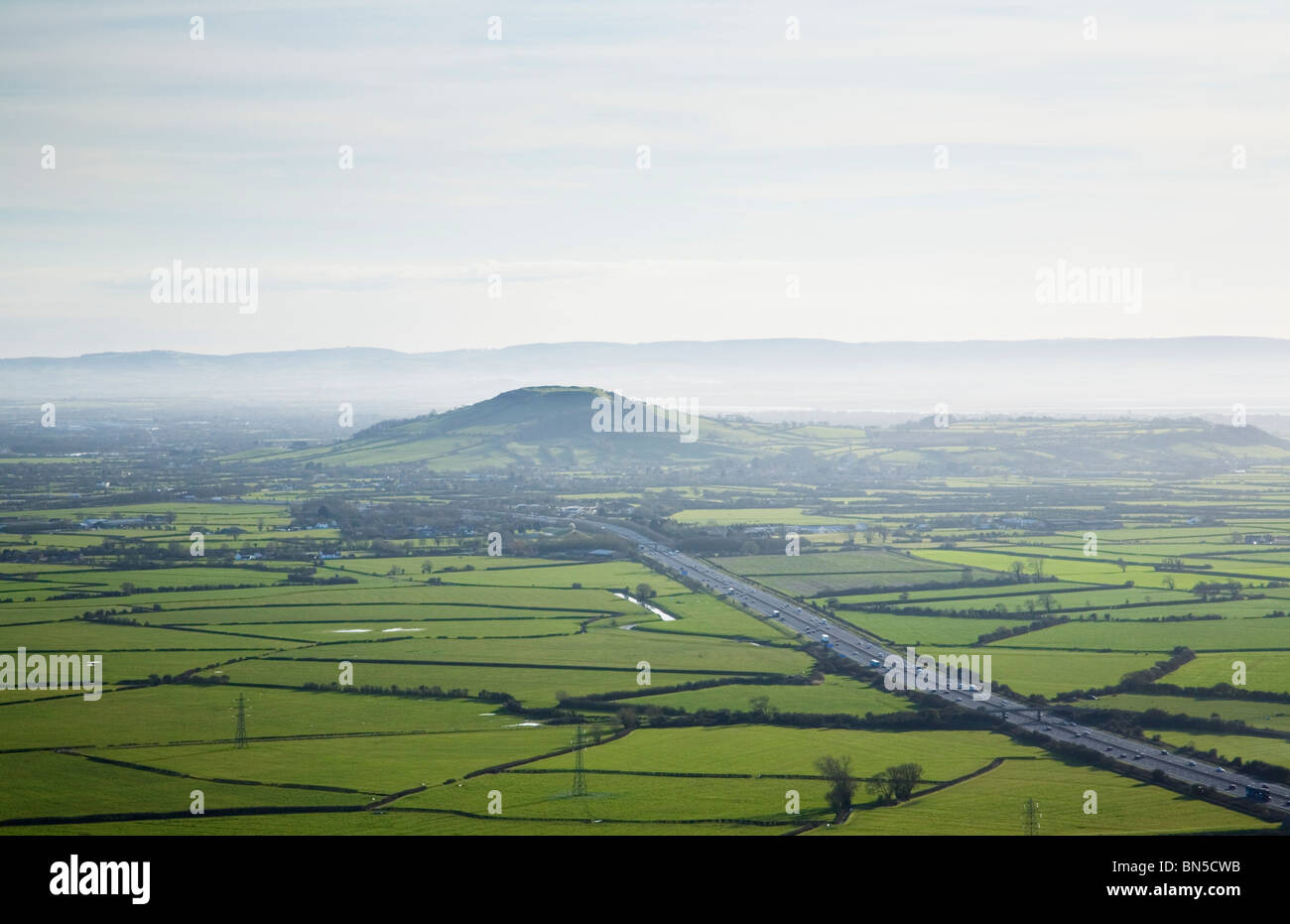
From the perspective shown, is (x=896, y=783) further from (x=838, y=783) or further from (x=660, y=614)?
(x=660, y=614)

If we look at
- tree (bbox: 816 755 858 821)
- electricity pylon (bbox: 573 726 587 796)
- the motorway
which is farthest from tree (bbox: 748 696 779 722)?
electricity pylon (bbox: 573 726 587 796)

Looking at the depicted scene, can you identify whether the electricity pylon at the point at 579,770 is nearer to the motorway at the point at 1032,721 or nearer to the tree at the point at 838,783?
the tree at the point at 838,783

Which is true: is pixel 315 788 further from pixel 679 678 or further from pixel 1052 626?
pixel 1052 626

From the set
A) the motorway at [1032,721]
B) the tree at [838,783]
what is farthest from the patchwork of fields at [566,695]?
the motorway at [1032,721]

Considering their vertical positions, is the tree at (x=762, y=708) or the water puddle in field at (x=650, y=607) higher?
the water puddle in field at (x=650, y=607)

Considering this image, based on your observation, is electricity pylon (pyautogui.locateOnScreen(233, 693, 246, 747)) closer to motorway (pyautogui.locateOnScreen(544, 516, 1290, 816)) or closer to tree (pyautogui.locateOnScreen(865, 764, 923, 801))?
tree (pyautogui.locateOnScreen(865, 764, 923, 801))
